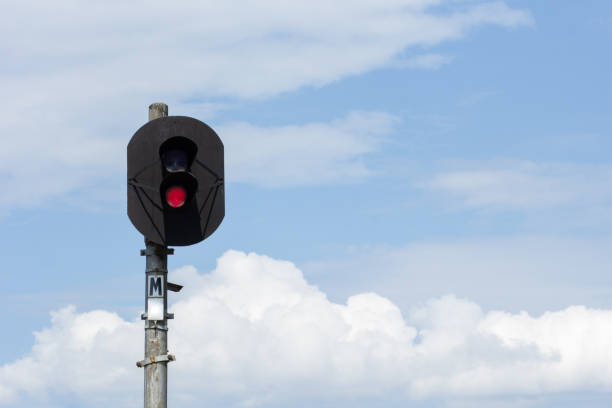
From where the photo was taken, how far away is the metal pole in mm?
7570

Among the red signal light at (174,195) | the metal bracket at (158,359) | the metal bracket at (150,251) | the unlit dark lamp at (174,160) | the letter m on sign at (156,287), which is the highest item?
the unlit dark lamp at (174,160)

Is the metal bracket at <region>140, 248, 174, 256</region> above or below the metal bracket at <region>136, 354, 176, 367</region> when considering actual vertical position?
above

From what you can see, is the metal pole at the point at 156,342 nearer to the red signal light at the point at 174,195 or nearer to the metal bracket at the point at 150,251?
the metal bracket at the point at 150,251

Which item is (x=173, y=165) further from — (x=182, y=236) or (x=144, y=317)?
(x=144, y=317)

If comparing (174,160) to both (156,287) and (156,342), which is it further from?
(156,342)

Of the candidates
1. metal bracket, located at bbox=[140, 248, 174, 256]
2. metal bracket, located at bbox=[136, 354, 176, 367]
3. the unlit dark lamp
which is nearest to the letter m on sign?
metal bracket, located at bbox=[140, 248, 174, 256]

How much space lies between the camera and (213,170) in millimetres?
7867

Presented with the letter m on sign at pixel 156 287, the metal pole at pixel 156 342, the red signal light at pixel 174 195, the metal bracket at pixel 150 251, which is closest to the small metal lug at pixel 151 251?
the metal bracket at pixel 150 251

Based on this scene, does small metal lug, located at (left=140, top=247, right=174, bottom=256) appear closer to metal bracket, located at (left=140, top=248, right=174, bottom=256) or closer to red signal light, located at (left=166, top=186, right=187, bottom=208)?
metal bracket, located at (left=140, top=248, right=174, bottom=256)

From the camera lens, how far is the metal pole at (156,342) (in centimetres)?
757

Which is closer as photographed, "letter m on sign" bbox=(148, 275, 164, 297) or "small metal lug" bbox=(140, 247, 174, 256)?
"letter m on sign" bbox=(148, 275, 164, 297)

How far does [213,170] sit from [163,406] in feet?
7.80

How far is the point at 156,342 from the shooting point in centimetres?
763

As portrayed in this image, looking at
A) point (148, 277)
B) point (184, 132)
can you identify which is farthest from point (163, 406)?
point (184, 132)
